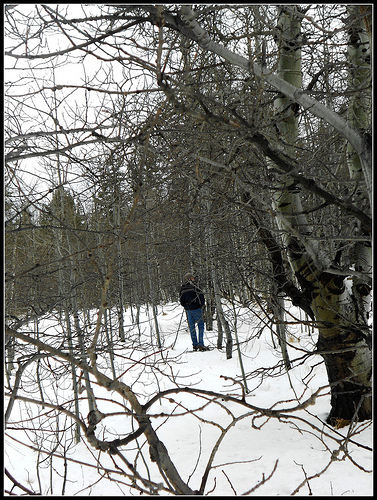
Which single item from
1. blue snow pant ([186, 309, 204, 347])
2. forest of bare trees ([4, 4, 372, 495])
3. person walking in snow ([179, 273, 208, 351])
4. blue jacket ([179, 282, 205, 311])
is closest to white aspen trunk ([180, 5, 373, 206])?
forest of bare trees ([4, 4, 372, 495])

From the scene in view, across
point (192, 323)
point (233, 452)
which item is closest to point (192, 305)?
point (192, 323)

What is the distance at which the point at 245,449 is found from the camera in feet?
15.6

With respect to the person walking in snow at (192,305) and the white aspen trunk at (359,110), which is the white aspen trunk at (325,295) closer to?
the white aspen trunk at (359,110)

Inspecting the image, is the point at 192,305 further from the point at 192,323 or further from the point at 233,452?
the point at 233,452

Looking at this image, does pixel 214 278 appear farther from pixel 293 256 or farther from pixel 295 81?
pixel 295 81

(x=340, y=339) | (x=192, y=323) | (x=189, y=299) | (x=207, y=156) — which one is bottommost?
(x=192, y=323)

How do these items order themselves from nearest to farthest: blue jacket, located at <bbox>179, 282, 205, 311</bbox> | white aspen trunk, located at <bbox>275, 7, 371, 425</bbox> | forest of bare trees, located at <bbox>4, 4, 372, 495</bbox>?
forest of bare trees, located at <bbox>4, 4, 372, 495</bbox> → white aspen trunk, located at <bbox>275, 7, 371, 425</bbox> → blue jacket, located at <bbox>179, 282, 205, 311</bbox>

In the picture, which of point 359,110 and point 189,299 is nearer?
point 359,110

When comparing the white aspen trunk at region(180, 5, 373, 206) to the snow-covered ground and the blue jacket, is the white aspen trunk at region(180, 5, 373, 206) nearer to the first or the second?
the snow-covered ground

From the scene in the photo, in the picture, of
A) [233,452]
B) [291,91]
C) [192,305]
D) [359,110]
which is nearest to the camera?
[291,91]

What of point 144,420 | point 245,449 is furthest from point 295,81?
point 245,449

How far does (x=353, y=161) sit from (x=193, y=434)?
4.23 metres

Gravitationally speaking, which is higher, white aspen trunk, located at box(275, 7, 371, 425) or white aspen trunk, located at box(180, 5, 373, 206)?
white aspen trunk, located at box(180, 5, 373, 206)

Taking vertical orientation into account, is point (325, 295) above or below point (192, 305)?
above
